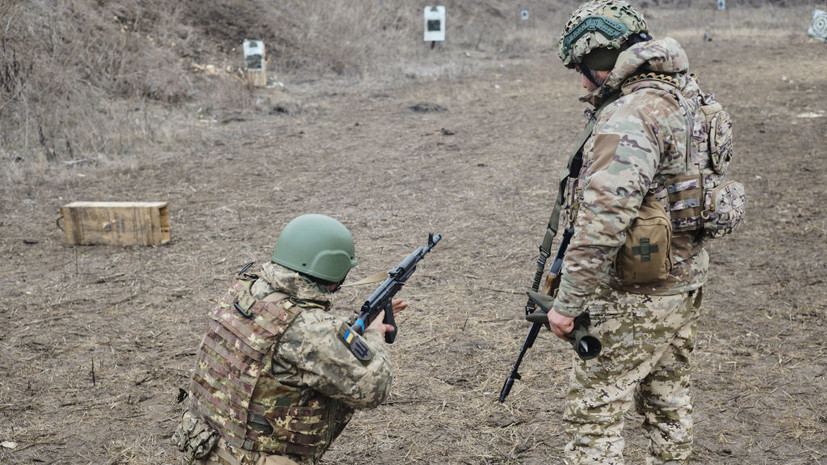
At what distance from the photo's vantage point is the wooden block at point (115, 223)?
6004 mm

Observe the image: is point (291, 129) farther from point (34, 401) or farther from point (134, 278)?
point (34, 401)

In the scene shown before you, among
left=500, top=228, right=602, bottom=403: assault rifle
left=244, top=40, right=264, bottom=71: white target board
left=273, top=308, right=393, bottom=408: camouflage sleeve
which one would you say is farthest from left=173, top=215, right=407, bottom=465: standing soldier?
left=244, top=40, right=264, bottom=71: white target board

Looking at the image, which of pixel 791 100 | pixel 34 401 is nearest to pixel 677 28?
pixel 791 100

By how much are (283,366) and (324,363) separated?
14 centimetres

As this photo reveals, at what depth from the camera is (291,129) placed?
10.7 m

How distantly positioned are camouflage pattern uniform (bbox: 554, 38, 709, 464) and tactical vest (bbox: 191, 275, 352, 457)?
90 cm

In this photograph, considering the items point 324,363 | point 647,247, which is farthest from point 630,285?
point 324,363

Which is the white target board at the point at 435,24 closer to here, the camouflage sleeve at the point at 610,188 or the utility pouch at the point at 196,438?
the camouflage sleeve at the point at 610,188

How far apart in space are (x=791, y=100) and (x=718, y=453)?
10.3m

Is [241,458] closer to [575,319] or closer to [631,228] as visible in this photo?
[575,319]

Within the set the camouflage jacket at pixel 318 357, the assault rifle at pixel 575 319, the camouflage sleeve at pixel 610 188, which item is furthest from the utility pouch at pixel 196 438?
the camouflage sleeve at pixel 610 188

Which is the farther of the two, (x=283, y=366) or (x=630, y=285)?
(x=630, y=285)

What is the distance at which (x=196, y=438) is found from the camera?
2410 mm

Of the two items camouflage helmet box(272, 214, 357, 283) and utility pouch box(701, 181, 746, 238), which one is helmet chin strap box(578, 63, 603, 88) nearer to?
utility pouch box(701, 181, 746, 238)
